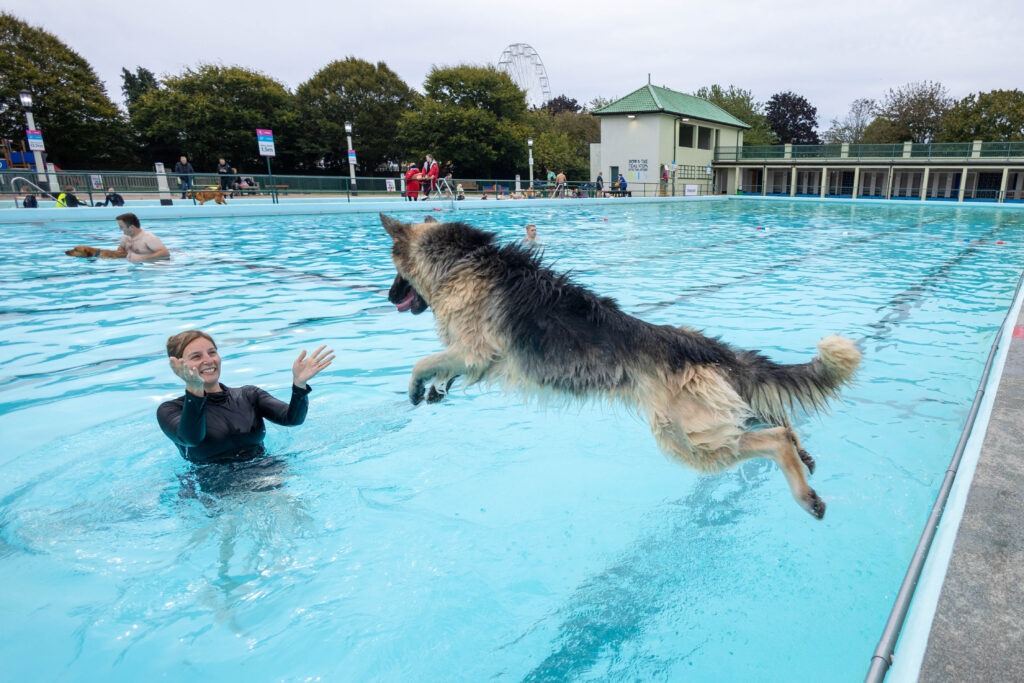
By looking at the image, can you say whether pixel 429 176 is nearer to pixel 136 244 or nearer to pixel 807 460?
pixel 136 244

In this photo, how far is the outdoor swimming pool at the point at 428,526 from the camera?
9.11 ft

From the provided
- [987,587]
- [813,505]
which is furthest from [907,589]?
[813,505]

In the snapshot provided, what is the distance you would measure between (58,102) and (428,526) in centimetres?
5496

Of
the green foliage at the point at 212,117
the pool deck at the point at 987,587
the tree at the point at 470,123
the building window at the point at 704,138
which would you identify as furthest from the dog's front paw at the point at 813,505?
the building window at the point at 704,138

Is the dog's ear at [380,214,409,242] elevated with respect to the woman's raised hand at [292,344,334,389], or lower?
elevated

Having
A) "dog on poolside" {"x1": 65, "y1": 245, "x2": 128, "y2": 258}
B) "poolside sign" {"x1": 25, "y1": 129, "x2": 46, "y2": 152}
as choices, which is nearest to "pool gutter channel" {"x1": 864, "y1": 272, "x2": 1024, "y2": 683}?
"dog on poolside" {"x1": 65, "y1": 245, "x2": 128, "y2": 258}

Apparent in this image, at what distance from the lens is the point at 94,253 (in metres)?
12.8

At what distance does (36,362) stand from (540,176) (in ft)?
178

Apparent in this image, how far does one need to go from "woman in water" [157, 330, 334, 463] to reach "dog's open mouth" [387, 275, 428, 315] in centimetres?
66

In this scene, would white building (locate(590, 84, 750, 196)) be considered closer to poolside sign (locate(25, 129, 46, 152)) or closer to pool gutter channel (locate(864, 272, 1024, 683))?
poolside sign (locate(25, 129, 46, 152))

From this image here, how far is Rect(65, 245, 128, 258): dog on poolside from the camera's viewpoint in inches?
484

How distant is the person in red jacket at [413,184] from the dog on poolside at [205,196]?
800 centimetres

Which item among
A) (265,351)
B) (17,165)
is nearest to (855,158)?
(265,351)

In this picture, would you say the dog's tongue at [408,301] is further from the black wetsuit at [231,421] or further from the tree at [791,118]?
the tree at [791,118]
